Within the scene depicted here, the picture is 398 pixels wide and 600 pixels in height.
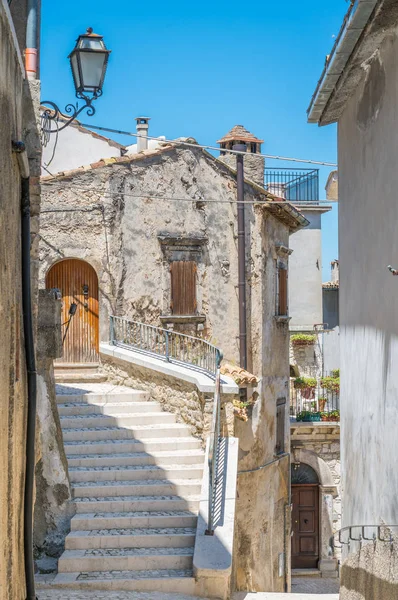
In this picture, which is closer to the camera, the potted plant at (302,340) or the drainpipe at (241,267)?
the drainpipe at (241,267)

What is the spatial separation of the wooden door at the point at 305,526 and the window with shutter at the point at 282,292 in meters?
6.86

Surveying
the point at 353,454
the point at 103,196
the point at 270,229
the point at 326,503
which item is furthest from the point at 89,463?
the point at 326,503

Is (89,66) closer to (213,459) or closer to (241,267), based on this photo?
(213,459)

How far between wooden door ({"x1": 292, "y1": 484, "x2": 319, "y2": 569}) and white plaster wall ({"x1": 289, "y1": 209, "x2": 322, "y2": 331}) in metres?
7.11

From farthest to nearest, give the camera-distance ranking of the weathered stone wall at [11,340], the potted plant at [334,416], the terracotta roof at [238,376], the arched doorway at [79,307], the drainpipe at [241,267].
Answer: the potted plant at [334,416] → the drainpipe at [241,267] → the arched doorway at [79,307] → the terracotta roof at [238,376] → the weathered stone wall at [11,340]

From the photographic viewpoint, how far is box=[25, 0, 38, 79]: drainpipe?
8.88 m

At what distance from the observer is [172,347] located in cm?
1738

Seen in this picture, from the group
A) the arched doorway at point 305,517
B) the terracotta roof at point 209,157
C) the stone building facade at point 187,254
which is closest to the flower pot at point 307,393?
the arched doorway at point 305,517

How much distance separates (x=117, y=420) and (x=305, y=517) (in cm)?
1310

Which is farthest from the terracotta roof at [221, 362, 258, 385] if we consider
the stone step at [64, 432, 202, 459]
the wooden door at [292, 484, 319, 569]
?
the wooden door at [292, 484, 319, 569]

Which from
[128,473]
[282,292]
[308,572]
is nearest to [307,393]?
[308,572]

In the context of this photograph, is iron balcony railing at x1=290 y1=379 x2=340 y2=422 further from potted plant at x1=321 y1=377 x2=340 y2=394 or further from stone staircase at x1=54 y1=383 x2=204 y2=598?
stone staircase at x1=54 y1=383 x2=204 y2=598

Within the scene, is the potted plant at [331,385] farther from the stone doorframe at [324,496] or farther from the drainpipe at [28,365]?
the drainpipe at [28,365]

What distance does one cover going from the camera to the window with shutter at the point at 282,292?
21156mm
